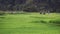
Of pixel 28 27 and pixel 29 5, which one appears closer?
pixel 28 27

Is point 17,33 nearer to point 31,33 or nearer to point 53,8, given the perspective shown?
point 31,33

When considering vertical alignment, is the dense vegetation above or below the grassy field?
below

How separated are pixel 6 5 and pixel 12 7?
3376 mm

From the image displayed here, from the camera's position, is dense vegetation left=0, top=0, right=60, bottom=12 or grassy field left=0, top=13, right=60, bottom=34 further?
dense vegetation left=0, top=0, right=60, bottom=12

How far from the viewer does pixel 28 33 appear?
17.6 metres

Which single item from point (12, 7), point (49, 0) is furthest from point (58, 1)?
point (12, 7)

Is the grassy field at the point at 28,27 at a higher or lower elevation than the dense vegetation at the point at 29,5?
higher

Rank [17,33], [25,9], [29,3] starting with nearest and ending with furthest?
[17,33]
[25,9]
[29,3]

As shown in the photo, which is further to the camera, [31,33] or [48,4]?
[48,4]

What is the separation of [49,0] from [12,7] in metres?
12.5

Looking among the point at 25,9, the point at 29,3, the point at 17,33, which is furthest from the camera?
the point at 29,3

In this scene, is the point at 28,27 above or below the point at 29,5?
above

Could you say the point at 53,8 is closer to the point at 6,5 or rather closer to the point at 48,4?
the point at 48,4

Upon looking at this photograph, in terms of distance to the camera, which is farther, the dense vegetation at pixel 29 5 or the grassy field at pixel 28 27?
the dense vegetation at pixel 29 5
